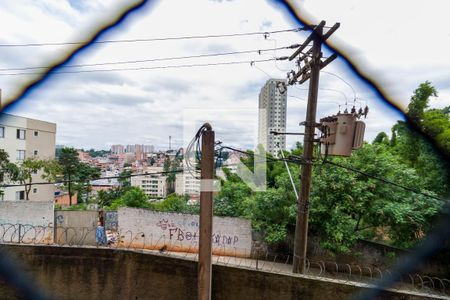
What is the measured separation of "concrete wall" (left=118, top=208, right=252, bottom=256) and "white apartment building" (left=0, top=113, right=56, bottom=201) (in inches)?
390

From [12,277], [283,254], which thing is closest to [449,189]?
[283,254]

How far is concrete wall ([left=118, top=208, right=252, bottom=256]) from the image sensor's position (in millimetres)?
8164

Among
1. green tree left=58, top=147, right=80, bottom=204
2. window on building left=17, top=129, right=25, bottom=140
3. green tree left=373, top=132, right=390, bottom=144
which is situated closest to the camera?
green tree left=373, top=132, right=390, bottom=144

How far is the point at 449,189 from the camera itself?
627cm

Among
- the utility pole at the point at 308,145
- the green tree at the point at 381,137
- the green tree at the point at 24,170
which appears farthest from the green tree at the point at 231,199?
the green tree at the point at 24,170

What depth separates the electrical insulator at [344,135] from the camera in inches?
132

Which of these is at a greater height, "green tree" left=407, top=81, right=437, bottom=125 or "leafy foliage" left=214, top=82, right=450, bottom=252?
"green tree" left=407, top=81, right=437, bottom=125

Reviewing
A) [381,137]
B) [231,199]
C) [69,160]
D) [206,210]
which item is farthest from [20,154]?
[381,137]

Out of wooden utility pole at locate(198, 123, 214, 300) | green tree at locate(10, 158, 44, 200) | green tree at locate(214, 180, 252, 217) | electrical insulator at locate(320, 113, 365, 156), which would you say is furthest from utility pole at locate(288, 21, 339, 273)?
green tree at locate(10, 158, 44, 200)

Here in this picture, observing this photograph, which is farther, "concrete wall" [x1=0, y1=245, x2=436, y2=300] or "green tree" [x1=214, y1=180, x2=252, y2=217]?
"green tree" [x1=214, y1=180, x2=252, y2=217]

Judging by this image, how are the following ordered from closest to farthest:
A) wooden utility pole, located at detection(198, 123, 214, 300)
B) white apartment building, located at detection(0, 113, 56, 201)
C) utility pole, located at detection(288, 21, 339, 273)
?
wooden utility pole, located at detection(198, 123, 214, 300)
utility pole, located at detection(288, 21, 339, 273)
white apartment building, located at detection(0, 113, 56, 201)

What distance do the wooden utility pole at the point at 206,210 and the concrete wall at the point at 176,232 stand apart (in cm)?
571

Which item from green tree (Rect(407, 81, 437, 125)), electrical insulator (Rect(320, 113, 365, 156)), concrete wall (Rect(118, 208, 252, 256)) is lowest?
concrete wall (Rect(118, 208, 252, 256))

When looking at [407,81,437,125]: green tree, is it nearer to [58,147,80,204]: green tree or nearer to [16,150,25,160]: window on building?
[58,147,80,204]: green tree
